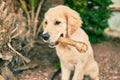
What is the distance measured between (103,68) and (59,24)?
1656mm

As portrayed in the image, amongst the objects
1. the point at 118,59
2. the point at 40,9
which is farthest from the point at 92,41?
the point at 40,9

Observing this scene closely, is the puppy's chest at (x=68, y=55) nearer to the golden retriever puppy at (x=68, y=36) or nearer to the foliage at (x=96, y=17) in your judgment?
the golden retriever puppy at (x=68, y=36)

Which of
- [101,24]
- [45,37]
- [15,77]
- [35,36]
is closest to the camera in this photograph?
[45,37]

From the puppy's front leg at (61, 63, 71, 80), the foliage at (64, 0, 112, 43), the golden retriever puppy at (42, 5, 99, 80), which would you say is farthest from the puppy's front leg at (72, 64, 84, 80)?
the foliage at (64, 0, 112, 43)

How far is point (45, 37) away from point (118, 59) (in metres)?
2.15

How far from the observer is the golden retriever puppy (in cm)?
471

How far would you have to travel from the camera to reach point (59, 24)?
4746mm

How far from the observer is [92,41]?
23.6ft

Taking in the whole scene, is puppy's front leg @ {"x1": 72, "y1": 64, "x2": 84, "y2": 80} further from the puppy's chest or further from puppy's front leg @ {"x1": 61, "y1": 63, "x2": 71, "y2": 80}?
puppy's front leg @ {"x1": 61, "y1": 63, "x2": 71, "y2": 80}

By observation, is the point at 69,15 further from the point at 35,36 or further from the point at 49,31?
the point at 35,36

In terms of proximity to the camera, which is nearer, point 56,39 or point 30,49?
point 56,39

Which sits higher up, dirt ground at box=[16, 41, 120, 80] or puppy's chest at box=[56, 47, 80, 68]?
puppy's chest at box=[56, 47, 80, 68]

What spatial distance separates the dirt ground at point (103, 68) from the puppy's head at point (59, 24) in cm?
120

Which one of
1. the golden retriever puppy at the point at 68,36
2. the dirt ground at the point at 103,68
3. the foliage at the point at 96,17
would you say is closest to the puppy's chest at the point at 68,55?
the golden retriever puppy at the point at 68,36
